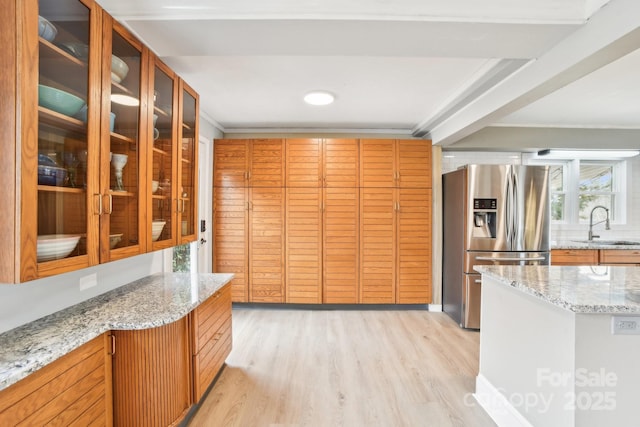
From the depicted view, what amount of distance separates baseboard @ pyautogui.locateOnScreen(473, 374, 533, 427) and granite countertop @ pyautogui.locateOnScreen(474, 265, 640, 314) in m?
0.75

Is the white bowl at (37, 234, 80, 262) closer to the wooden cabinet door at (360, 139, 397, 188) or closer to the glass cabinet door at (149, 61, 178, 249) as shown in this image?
the glass cabinet door at (149, 61, 178, 249)

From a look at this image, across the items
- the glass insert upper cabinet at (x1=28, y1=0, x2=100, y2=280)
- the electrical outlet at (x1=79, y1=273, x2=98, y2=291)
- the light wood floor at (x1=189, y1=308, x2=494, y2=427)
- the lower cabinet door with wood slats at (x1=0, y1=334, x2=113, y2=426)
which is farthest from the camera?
the light wood floor at (x1=189, y1=308, x2=494, y2=427)

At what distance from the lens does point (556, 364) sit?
1.43m

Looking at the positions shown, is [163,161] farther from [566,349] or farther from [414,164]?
[414,164]

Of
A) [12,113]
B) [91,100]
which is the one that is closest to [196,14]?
[91,100]

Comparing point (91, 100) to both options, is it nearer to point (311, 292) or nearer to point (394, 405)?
point (394, 405)

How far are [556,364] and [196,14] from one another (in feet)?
8.17

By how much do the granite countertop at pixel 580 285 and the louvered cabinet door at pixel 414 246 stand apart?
1.60 meters

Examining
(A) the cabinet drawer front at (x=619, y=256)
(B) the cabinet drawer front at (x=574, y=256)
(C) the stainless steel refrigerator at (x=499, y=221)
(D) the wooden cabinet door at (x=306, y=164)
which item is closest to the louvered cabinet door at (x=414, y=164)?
(C) the stainless steel refrigerator at (x=499, y=221)

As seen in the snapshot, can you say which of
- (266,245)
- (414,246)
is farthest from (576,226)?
(266,245)

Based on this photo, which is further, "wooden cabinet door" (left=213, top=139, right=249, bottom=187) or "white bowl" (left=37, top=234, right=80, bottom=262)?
"wooden cabinet door" (left=213, top=139, right=249, bottom=187)

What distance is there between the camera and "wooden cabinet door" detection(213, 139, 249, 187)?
12.0 ft

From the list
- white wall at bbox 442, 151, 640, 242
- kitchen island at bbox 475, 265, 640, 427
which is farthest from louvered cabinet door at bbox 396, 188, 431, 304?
kitchen island at bbox 475, 265, 640, 427

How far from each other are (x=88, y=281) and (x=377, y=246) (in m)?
2.82
